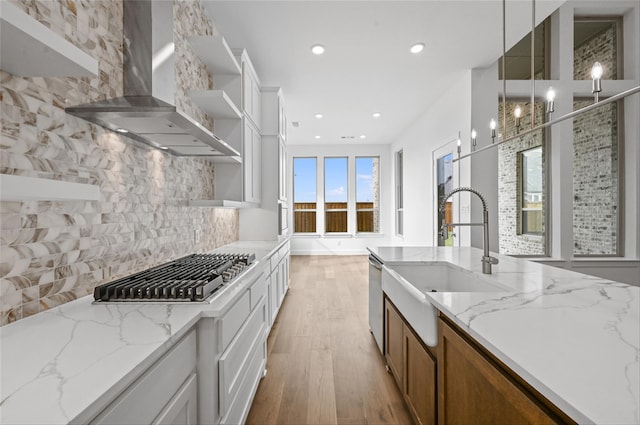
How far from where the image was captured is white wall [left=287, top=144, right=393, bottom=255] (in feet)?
26.7

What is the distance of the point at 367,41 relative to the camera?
3102mm

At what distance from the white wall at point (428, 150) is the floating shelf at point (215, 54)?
115 inches

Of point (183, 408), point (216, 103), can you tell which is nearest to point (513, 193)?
point (216, 103)

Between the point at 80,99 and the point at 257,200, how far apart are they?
98.0 inches

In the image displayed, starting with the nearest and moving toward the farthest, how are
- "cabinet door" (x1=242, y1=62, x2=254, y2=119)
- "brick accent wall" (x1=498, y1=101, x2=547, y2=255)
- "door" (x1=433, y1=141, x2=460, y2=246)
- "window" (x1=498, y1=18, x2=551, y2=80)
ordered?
1. "cabinet door" (x1=242, y1=62, x2=254, y2=119)
2. "window" (x1=498, y1=18, x2=551, y2=80)
3. "door" (x1=433, y1=141, x2=460, y2=246)
4. "brick accent wall" (x1=498, y1=101, x2=547, y2=255)

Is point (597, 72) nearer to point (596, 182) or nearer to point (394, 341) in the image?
point (394, 341)

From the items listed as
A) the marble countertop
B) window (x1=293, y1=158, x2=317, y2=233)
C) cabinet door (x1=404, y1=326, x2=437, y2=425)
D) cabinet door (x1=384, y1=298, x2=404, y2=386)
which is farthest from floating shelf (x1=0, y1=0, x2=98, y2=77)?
window (x1=293, y1=158, x2=317, y2=233)

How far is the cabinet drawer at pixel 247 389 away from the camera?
57.8 inches

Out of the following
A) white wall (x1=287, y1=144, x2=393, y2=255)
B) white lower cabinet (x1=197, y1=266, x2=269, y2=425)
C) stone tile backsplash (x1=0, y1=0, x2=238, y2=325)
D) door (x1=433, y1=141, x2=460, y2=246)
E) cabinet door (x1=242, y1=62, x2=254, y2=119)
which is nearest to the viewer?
stone tile backsplash (x1=0, y1=0, x2=238, y2=325)

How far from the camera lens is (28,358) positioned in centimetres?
78

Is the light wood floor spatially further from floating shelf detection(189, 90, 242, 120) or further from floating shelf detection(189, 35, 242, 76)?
floating shelf detection(189, 35, 242, 76)

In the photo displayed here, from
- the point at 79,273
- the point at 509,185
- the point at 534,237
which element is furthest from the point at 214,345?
the point at 509,185

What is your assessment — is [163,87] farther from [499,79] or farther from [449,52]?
[499,79]

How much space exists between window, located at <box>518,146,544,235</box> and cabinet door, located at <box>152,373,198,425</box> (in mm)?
4887
